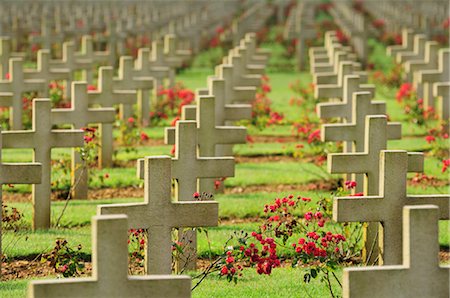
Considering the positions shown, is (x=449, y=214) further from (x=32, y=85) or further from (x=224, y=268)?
(x=32, y=85)

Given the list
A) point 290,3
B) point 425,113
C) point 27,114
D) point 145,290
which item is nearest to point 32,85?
point 27,114

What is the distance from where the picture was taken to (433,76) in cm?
1648

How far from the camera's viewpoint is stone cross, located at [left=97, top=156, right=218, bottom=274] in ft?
22.7

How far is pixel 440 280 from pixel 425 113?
10.4 m

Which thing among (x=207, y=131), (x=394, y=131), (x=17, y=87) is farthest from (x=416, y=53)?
(x=207, y=131)

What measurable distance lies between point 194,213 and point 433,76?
985 centimetres

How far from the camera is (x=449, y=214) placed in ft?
23.9

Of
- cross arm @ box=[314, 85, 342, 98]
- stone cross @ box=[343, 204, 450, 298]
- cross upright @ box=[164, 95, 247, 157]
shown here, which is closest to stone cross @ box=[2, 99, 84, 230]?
cross upright @ box=[164, 95, 247, 157]

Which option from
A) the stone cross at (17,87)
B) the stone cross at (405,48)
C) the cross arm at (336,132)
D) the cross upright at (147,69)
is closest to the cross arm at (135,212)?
the cross arm at (336,132)

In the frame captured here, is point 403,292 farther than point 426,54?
No

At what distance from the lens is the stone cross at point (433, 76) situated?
16.4 meters

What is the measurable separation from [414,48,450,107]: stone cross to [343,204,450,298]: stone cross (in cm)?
1064

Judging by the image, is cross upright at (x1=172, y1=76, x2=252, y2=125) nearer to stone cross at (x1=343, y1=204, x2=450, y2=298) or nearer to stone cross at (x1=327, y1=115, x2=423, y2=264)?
stone cross at (x1=327, y1=115, x2=423, y2=264)

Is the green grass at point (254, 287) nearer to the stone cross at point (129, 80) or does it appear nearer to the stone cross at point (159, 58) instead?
the stone cross at point (129, 80)
